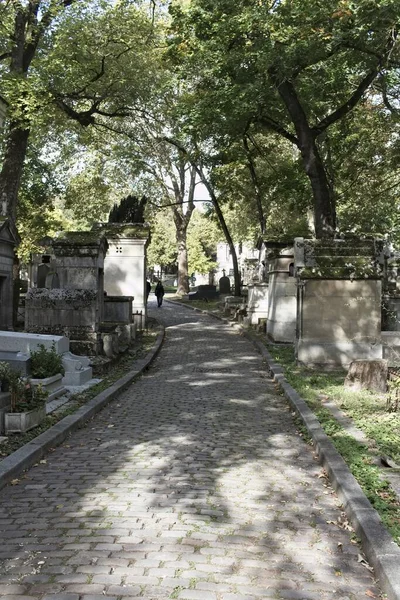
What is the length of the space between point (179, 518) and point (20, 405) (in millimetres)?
3165

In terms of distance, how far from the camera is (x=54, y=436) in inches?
258

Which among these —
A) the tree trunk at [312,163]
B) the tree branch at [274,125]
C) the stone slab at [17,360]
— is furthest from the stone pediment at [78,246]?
the tree branch at [274,125]

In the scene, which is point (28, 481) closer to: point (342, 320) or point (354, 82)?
point (342, 320)

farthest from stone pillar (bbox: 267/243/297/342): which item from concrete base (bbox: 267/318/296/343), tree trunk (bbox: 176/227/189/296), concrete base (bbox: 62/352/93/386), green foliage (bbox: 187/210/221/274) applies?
green foliage (bbox: 187/210/221/274)

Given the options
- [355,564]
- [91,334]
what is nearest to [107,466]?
[355,564]

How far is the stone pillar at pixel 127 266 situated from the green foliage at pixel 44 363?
34.4 feet

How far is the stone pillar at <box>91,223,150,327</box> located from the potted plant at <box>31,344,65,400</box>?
34.3 ft

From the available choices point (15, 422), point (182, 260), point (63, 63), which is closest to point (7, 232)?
point (63, 63)

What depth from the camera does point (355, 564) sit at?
12.4ft

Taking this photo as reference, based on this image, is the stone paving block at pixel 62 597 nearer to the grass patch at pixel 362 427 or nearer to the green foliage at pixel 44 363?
the grass patch at pixel 362 427

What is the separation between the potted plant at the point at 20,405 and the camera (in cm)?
655

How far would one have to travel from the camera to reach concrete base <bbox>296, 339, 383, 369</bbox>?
1184 cm

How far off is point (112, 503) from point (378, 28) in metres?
11.9

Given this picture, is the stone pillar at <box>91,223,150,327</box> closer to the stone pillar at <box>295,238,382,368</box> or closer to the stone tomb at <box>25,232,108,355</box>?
the stone tomb at <box>25,232,108,355</box>
